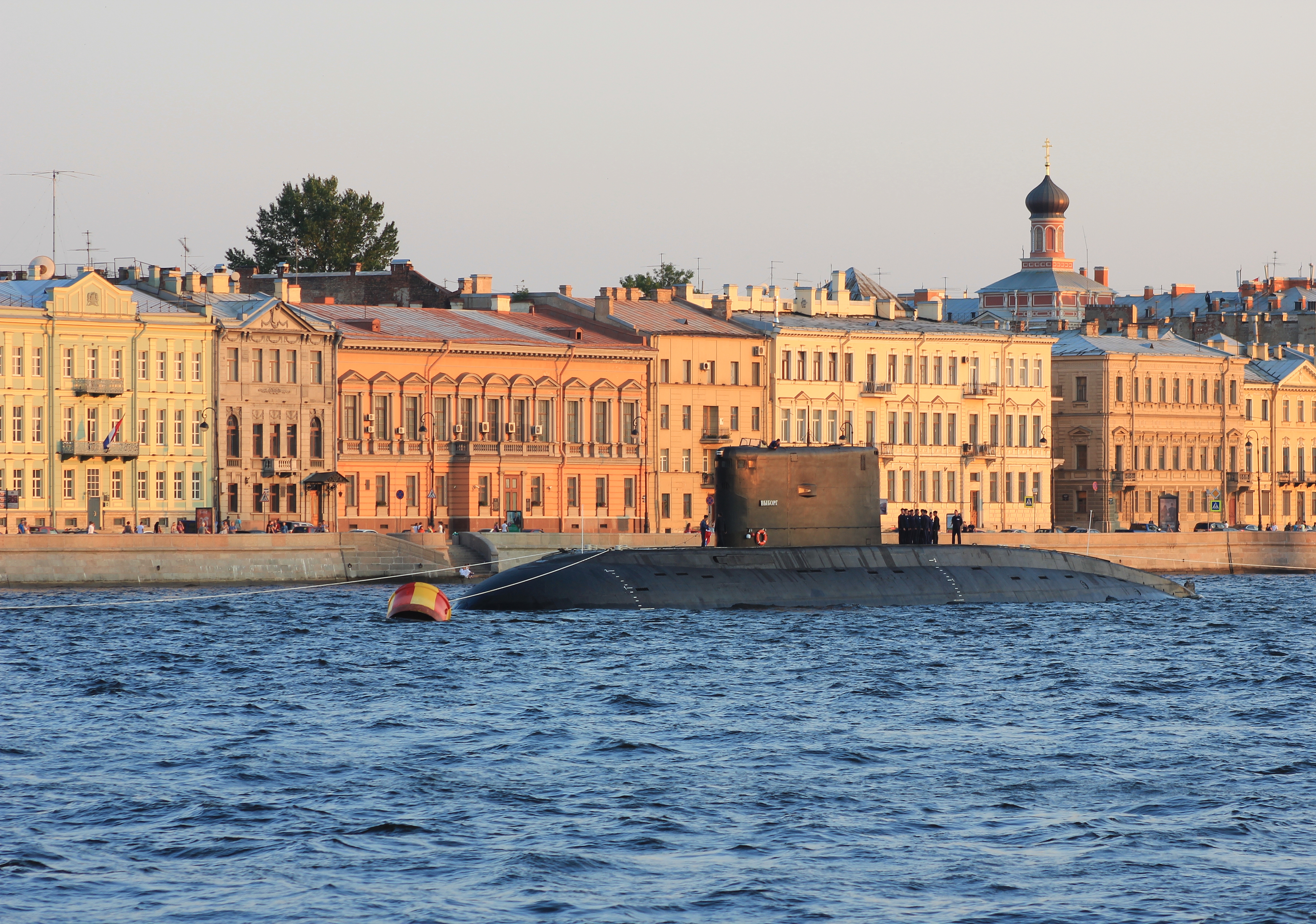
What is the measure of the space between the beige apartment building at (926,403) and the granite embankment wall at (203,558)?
28917 mm

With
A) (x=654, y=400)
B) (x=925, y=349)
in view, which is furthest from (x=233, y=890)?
(x=925, y=349)

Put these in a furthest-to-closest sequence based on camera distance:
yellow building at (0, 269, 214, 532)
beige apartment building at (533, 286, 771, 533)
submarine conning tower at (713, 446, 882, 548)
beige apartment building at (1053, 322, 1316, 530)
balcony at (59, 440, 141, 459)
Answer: beige apartment building at (1053, 322, 1316, 530) → beige apartment building at (533, 286, 771, 533) → balcony at (59, 440, 141, 459) → yellow building at (0, 269, 214, 532) → submarine conning tower at (713, 446, 882, 548)

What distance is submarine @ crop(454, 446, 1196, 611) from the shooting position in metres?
48.8

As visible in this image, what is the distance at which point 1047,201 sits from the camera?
15200 cm

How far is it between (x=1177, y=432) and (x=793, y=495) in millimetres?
66220

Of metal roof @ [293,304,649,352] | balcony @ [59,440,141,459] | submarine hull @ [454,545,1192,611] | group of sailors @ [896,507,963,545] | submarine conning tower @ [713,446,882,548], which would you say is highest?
metal roof @ [293,304,649,352]

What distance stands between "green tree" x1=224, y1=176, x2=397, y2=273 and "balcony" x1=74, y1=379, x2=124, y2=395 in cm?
3685

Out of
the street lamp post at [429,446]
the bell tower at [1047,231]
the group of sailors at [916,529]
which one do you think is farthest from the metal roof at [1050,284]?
the group of sailors at [916,529]

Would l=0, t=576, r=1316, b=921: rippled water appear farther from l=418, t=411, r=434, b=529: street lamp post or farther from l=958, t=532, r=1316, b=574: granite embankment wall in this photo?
l=958, t=532, r=1316, b=574: granite embankment wall

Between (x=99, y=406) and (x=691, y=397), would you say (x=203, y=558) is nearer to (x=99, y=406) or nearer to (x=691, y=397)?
(x=99, y=406)

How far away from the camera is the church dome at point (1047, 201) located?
493 ft

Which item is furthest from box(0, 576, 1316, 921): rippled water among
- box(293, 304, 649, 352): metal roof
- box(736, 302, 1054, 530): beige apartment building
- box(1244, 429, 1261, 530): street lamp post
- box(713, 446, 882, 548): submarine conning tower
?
box(1244, 429, 1261, 530): street lamp post

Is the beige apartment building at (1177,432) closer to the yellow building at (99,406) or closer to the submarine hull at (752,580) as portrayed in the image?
the yellow building at (99,406)

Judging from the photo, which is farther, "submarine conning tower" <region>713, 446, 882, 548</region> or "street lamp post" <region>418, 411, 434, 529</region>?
"street lamp post" <region>418, 411, 434, 529</region>
